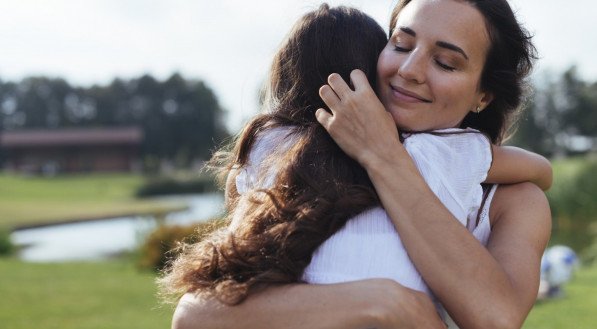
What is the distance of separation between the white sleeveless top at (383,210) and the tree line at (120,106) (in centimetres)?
6082

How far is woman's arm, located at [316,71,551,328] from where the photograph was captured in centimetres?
165

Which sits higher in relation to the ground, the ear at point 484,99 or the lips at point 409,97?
the lips at point 409,97

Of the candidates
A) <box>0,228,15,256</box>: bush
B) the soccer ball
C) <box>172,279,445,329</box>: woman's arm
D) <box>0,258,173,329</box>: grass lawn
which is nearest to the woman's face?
<box>172,279,445,329</box>: woman's arm

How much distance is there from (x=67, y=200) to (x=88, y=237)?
46.0 feet

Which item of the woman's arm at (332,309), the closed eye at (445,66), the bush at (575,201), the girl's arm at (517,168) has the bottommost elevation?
the bush at (575,201)

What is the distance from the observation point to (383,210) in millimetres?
1780

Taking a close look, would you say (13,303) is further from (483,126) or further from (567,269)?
(483,126)

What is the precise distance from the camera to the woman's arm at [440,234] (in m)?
1.65

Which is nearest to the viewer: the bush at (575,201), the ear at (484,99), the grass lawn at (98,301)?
the ear at (484,99)

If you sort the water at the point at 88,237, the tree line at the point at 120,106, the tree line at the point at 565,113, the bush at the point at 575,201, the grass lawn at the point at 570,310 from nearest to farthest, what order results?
1. the grass lawn at the point at 570,310
2. the water at the point at 88,237
3. the bush at the point at 575,201
4. the tree line at the point at 565,113
5. the tree line at the point at 120,106

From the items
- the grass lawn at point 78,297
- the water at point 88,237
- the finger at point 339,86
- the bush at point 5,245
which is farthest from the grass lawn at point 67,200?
the finger at point 339,86

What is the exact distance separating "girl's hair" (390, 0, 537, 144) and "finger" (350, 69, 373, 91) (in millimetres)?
279

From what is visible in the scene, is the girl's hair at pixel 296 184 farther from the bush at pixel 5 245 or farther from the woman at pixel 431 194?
the bush at pixel 5 245

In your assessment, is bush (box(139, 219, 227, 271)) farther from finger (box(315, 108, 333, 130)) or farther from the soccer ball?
finger (box(315, 108, 333, 130))
